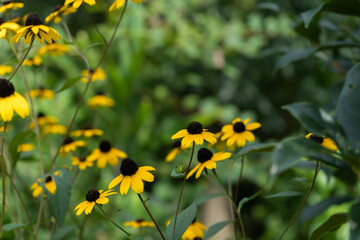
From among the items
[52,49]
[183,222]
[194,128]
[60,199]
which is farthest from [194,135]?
[52,49]

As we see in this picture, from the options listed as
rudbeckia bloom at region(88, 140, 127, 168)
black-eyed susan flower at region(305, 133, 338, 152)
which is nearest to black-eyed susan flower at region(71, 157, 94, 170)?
rudbeckia bloom at region(88, 140, 127, 168)

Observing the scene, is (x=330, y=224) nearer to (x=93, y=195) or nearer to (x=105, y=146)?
Answer: (x=93, y=195)

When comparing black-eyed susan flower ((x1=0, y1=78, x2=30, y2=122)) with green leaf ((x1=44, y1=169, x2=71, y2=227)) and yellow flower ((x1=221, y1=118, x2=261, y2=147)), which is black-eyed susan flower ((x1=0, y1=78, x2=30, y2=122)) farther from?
yellow flower ((x1=221, y1=118, x2=261, y2=147))

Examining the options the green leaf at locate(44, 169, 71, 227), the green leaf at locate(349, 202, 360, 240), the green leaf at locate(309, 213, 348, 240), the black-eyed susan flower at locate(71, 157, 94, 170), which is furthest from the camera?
the black-eyed susan flower at locate(71, 157, 94, 170)

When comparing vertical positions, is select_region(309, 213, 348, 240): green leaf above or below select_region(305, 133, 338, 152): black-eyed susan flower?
below

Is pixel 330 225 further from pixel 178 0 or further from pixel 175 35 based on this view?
pixel 178 0

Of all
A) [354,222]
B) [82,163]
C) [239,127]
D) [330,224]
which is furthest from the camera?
[82,163]

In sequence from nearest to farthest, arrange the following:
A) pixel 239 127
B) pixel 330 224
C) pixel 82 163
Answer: pixel 330 224 → pixel 239 127 → pixel 82 163
